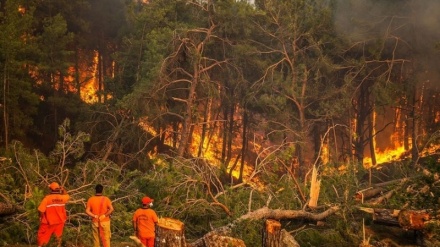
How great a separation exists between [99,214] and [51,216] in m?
0.86

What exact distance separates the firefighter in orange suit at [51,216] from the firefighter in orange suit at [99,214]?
568 millimetres

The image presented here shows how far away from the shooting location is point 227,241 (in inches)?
246

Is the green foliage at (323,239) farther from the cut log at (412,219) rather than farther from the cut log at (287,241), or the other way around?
the cut log at (412,219)

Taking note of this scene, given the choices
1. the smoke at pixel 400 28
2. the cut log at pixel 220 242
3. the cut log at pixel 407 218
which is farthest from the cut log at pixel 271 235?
the smoke at pixel 400 28

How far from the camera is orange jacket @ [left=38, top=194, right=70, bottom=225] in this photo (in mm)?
6910

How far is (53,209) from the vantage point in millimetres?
6977

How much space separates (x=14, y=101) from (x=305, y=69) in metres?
14.2

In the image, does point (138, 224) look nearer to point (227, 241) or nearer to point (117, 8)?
point (227, 241)

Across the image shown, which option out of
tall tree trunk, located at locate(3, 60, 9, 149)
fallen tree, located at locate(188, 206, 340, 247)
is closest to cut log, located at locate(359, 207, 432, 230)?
fallen tree, located at locate(188, 206, 340, 247)

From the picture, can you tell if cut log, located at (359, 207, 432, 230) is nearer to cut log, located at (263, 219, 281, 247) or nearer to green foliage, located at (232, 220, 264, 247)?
green foliage, located at (232, 220, 264, 247)

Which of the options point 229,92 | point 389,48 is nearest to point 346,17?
point 389,48

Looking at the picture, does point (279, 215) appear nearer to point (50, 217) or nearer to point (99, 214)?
point (99, 214)

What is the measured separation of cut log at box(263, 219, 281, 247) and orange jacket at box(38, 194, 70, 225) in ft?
12.0

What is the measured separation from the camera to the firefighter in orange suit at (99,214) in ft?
22.7
